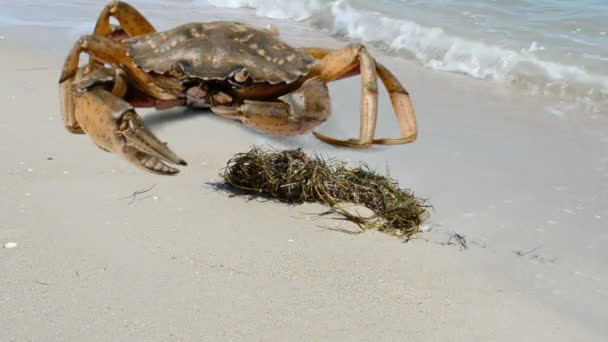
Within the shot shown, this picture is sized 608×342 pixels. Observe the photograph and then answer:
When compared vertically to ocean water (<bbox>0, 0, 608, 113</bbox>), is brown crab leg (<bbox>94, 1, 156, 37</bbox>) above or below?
above

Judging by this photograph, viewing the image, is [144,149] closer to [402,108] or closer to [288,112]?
[288,112]

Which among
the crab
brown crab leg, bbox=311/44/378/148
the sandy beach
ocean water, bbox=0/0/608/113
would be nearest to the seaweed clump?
the sandy beach

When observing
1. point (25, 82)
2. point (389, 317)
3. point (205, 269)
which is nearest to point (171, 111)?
point (25, 82)

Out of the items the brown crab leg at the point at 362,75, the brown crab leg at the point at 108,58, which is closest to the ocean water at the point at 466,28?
the brown crab leg at the point at 362,75

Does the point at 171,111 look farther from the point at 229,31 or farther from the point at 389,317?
the point at 389,317

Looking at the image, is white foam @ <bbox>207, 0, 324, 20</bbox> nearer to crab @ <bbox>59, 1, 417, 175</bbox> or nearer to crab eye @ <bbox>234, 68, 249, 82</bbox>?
crab @ <bbox>59, 1, 417, 175</bbox>

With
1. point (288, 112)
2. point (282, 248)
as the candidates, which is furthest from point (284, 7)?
point (282, 248)

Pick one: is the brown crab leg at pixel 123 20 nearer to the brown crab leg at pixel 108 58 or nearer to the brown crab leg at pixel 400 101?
the brown crab leg at pixel 108 58
